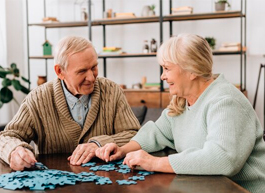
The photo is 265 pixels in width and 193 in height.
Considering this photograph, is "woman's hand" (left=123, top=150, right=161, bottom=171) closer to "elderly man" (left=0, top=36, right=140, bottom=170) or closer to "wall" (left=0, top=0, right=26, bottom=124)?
"elderly man" (left=0, top=36, right=140, bottom=170)

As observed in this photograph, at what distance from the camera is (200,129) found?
5.95 ft

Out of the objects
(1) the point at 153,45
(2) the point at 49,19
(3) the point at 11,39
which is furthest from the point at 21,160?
(3) the point at 11,39

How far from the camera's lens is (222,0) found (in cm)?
523

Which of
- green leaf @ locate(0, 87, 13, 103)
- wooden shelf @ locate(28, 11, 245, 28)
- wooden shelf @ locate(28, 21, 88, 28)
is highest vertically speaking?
wooden shelf @ locate(28, 11, 245, 28)

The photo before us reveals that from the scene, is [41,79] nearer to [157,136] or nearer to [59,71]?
[59,71]

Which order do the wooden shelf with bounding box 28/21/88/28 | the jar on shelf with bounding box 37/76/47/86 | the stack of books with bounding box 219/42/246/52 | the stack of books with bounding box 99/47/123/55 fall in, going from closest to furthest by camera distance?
the stack of books with bounding box 219/42/246/52 < the stack of books with bounding box 99/47/123/55 < the wooden shelf with bounding box 28/21/88/28 < the jar on shelf with bounding box 37/76/47/86

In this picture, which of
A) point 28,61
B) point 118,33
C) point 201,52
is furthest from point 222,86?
point 28,61

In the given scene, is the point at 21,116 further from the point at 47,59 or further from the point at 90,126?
the point at 47,59

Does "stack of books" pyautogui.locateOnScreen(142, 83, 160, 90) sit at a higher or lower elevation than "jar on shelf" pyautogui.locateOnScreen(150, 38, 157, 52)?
lower

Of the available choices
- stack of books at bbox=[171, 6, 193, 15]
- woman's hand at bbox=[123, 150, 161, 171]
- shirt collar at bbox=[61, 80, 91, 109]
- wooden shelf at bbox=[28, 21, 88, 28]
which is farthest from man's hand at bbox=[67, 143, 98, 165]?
wooden shelf at bbox=[28, 21, 88, 28]

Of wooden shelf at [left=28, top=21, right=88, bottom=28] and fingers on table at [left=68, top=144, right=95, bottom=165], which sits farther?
wooden shelf at [left=28, top=21, right=88, bottom=28]

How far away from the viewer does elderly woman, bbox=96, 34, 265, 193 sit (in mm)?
1575

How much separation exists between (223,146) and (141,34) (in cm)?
457

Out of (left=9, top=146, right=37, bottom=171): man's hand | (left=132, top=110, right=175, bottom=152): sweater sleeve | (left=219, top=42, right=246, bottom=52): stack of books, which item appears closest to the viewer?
(left=9, top=146, right=37, bottom=171): man's hand
